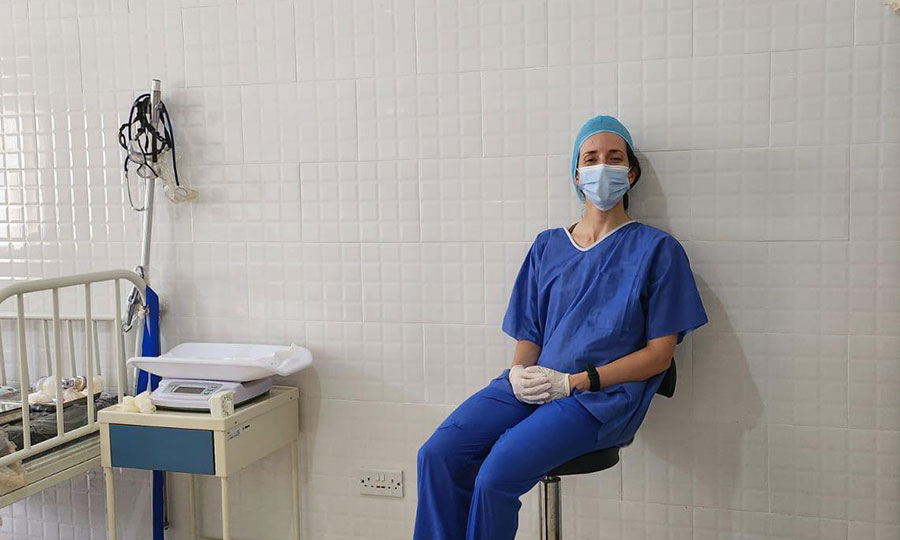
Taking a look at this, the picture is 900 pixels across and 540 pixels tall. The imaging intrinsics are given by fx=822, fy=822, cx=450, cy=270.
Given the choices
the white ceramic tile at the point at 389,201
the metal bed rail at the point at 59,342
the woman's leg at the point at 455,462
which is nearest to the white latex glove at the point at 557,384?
the woman's leg at the point at 455,462

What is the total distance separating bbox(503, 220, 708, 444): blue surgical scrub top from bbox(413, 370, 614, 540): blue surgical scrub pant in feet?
0.30

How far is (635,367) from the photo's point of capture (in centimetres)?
214

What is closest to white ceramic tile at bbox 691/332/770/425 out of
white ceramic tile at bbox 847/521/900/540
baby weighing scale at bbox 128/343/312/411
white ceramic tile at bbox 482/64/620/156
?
white ceramic tile at bbox 847/521/900/540

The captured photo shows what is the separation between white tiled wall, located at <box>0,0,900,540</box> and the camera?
230 centimetres

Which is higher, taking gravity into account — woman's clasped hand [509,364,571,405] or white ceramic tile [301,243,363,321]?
white ceramic tile [301,243,363,321]

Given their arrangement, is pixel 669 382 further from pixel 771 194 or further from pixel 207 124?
pixel 207 124

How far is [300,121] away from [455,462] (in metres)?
1.26

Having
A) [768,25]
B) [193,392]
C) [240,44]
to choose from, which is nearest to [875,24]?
[768,25]

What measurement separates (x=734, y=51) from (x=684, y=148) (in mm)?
299

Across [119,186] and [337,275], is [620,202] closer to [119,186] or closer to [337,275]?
[337,275]

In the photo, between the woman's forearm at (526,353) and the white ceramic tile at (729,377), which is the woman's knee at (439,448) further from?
the white ceramic tile at (729,377)

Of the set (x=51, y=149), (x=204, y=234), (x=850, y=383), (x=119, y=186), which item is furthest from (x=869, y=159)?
(x=51, y=149)

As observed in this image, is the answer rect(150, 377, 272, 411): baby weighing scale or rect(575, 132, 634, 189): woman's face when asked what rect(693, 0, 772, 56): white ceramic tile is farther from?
rect(150, 377, 272, 411): baby weighing scale

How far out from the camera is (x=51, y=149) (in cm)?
292
